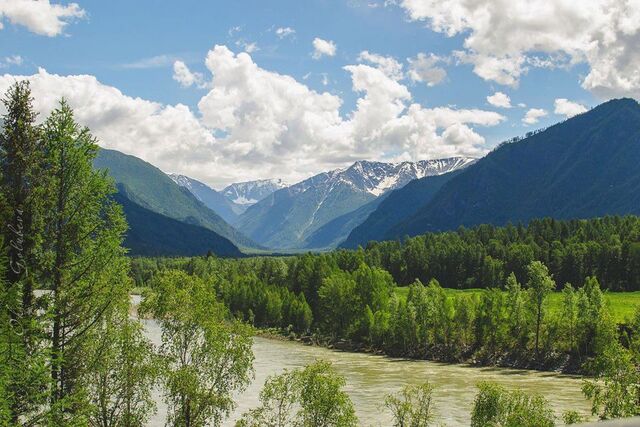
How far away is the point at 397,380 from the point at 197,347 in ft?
178

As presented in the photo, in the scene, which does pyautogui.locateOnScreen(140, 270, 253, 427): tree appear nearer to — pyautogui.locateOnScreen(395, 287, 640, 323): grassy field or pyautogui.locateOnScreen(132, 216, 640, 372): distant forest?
pyautogui.locateOnScreen(132, 216, 640, 372): distant forest

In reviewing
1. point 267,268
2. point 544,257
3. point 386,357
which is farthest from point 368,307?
point 544,257

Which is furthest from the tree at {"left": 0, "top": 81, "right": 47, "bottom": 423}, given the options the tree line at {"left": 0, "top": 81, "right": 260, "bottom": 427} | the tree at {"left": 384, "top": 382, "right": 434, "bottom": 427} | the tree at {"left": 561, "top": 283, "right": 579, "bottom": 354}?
the tree at {"left": 561, "top": 283, "right": 579, "bottom": 354}

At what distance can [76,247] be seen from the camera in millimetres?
22891

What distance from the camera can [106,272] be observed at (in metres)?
22.9

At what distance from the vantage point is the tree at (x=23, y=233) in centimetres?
1892

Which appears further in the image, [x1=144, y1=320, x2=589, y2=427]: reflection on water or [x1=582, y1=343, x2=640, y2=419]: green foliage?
[x1=144, y1=320, x2=589, y2=427]: reflection on water

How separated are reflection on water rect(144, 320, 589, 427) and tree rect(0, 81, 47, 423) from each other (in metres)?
36.8

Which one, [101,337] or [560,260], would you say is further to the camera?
[560,260]

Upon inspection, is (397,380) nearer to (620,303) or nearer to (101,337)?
(101,337)

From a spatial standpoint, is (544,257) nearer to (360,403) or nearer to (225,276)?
(225,276)

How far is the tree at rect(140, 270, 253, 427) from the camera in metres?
32.3

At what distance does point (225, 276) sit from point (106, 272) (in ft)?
561

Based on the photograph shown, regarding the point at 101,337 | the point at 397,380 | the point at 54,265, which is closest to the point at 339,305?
the point at 397,380
